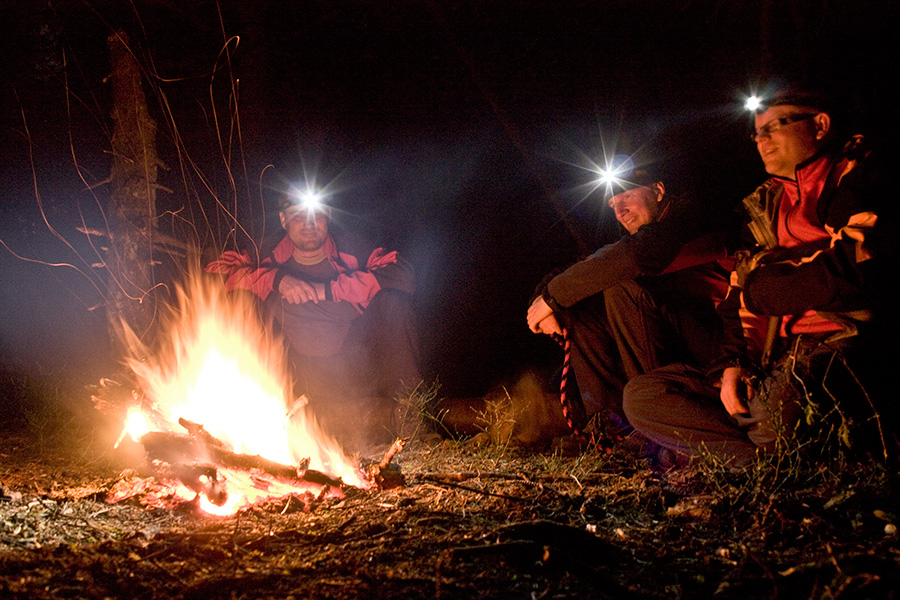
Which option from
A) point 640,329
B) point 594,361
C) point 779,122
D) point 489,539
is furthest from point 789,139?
point 489,539

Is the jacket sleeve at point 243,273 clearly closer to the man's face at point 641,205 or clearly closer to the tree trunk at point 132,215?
the tree trunk at point 132,215

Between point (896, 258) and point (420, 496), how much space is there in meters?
2.57

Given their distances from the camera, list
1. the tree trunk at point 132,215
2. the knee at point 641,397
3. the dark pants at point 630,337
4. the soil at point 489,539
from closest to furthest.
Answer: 1. the soil at point 489,539
2. the knee at point 641,397
3. the dark pants at point 630,337
4. the tree trunk at point 132,215

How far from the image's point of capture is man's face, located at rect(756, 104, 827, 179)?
2802 millimetres

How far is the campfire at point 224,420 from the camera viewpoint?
2699 millimetres

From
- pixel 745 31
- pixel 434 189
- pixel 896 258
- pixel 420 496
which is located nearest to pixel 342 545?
pixel 420 496

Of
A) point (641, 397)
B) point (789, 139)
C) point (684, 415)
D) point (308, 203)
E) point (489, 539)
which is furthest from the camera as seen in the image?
point (308, 203)

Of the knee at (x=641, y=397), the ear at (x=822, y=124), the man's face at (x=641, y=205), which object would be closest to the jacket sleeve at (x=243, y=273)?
the man's face at (x=641, y=205)

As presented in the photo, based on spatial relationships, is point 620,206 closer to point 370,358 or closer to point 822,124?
point 822,124

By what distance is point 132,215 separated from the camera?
4.50 metres

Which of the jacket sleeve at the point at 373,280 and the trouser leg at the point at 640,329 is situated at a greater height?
the jacket sleeve at the point at 373,280

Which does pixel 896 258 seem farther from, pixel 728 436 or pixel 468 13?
pixel 468 13

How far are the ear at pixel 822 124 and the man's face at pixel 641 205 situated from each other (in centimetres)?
116

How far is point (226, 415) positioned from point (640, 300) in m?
3.05
